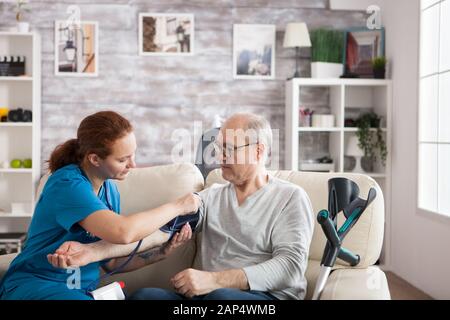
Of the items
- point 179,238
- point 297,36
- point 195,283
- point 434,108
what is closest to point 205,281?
point 195,283

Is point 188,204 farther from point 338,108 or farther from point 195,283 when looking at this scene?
point 338,108

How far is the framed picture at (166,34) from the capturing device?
5.48 metres

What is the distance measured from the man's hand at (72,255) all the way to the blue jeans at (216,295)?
0.22m

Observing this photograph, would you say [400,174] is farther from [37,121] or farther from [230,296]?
[230,296]

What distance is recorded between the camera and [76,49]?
544 cm

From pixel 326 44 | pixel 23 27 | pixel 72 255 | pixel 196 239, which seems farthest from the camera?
pixel 326 44

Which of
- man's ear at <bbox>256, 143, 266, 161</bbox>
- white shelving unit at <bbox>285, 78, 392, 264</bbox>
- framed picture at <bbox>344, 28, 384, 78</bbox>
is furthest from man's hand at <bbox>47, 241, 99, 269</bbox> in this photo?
framed picture at <bbox>344, 28, 384, 78</bbox>

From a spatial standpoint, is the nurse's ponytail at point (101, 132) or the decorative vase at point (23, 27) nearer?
the nurse's ponytail at point (101, 132)

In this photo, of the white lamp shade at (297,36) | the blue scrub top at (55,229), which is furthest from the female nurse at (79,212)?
the white lamp shade at (297,36)

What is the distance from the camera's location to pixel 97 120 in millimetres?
2104

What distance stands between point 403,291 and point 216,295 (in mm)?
2805

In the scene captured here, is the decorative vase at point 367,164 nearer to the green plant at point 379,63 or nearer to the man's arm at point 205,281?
the green plant at point 379,63
